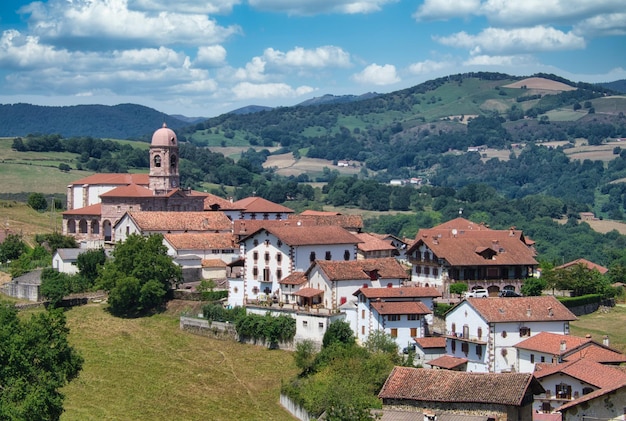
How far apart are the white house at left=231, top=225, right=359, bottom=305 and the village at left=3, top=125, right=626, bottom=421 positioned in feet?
0.32

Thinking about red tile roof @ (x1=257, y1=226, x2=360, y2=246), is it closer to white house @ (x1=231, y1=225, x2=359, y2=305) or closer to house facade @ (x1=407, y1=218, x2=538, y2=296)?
white house @ (x1=231, y1=225, x2=359, y2=305)

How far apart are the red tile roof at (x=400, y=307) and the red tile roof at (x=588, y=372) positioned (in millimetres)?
11504

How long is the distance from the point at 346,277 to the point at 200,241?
2097cm

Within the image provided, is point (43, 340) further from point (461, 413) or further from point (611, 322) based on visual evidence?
point (611, 322)

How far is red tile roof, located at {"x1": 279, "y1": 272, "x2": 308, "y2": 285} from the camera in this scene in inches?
2911

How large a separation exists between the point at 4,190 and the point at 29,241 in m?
63.5

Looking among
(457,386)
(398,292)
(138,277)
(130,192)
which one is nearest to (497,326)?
(398,292)

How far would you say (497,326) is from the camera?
211ft

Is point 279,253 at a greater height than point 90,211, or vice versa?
point 90,211

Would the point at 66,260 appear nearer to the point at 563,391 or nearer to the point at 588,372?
the point at 563,391

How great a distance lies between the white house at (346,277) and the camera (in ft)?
234

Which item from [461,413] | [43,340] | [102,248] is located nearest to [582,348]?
[461,413]

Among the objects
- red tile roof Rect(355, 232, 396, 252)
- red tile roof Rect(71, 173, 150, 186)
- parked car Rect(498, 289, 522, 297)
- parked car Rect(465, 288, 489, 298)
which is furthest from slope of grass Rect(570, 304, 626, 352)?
red tile roof Rect(71, 173, 150, 186)

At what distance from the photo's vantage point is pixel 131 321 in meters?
80.3
